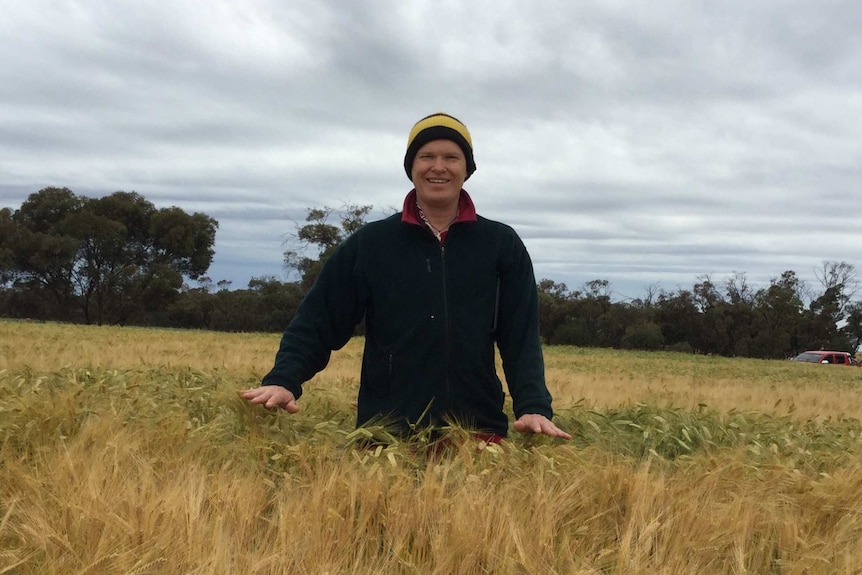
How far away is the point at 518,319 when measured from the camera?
134 inches

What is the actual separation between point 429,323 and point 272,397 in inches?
31.0

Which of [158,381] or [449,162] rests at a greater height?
[449,162]

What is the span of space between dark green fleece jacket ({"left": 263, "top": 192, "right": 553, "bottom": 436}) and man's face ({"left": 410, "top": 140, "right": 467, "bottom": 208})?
0.18 m

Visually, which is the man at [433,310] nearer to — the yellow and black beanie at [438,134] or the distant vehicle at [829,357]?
the yellow and black beanie at [438,134]

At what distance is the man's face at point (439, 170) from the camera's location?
324 cm

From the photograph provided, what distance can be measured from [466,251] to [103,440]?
178 centimetres

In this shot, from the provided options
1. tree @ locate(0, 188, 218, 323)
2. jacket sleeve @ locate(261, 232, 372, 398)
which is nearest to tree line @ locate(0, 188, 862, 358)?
tree @ locate(0, 188, 218, 323)

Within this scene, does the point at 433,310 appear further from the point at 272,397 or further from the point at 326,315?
the point at 272,397

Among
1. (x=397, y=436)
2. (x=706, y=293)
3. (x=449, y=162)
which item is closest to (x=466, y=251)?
(x=449, y=162)

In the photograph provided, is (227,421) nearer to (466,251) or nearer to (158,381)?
(466,251)

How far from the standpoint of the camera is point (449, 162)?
3.25m

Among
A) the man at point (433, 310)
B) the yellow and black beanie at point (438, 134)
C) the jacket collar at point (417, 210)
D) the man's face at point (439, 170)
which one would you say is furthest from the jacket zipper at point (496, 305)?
the yellow and black beanie at point (438, 134)

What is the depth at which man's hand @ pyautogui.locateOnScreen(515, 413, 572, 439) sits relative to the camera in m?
2.94

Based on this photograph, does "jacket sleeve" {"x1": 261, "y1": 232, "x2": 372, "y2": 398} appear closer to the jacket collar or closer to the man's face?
the jacket collar
